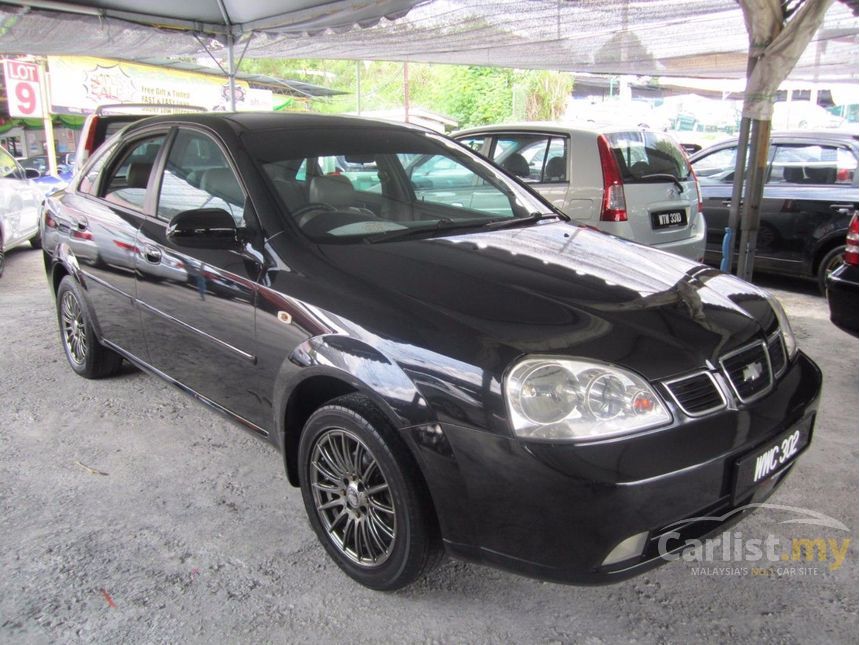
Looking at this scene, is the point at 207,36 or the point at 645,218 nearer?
the point at 645,218

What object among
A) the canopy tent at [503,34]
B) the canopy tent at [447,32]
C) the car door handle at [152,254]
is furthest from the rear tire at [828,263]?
the car door handle at [152,254]

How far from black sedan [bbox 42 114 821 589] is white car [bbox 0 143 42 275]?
552 cm

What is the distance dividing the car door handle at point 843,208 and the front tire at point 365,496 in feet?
18.2

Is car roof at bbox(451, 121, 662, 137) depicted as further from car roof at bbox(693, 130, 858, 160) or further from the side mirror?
the side mirror

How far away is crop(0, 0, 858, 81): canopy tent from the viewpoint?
636 cm

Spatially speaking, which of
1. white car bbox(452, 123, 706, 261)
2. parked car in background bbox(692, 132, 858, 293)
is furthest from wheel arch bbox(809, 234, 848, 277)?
white car bbox(452, 123, 706, 261)

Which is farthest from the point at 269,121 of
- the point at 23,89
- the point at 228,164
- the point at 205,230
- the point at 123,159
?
the point at 23,89

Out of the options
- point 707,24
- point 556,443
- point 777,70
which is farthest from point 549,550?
point 707,24

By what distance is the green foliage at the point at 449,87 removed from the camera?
25.5m

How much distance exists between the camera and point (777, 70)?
4.60 metres

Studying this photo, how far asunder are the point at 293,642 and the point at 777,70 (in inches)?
181

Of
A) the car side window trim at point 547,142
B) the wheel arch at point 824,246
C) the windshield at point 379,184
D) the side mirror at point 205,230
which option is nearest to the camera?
the side mirror at point 205,230

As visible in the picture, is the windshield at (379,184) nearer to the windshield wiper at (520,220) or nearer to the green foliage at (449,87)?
the windshield wiper at (520,220)

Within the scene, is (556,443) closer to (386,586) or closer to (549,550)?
(549,550)
